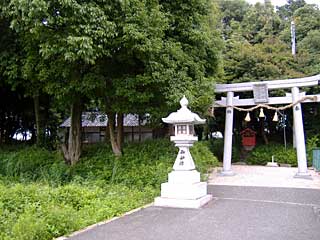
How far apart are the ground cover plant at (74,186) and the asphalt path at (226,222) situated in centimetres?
50

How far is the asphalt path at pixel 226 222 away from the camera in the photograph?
17.6ft

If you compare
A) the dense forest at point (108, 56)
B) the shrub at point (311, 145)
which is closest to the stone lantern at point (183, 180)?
the dense forest at point (108, 56)

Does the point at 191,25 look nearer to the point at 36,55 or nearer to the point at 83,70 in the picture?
the point at 83,70

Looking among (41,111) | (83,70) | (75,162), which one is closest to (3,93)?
(41,111)

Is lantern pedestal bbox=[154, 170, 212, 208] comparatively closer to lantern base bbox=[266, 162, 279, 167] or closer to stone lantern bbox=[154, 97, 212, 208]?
stone lantern bbox=[154, 97, 212, 208]

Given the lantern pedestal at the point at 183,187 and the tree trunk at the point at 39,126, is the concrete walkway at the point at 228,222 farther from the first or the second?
the tree trunk at the point at 39,126

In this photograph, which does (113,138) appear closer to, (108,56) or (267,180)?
(108,56)

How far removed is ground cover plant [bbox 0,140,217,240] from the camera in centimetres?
548

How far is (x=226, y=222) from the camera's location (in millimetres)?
6262

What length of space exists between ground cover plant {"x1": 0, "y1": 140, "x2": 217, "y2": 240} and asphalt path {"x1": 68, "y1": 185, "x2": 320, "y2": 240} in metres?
0.50

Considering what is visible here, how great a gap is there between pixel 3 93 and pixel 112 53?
8.64 m

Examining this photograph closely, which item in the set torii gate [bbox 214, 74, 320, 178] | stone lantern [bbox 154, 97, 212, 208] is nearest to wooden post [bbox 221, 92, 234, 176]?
torii gate [bbox 214, 74, 320, 178]

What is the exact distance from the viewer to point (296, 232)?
5570 millimetres

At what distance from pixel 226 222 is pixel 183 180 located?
6.25 feet
